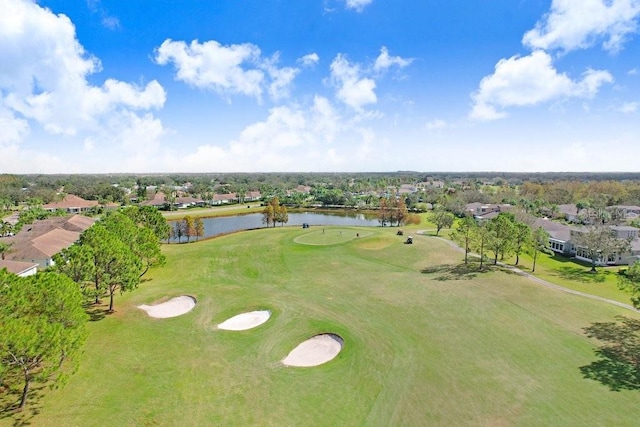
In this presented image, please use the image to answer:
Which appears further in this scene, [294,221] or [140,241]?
[294,221]

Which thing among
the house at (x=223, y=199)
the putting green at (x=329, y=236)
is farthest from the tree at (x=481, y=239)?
the house at (x=223, y=199)

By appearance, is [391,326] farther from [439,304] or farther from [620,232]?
[620,232]

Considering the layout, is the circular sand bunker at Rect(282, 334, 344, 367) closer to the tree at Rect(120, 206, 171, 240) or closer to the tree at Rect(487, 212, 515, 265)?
the tree at Rect(487, 212, 515, 265)

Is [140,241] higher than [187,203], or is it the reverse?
[140,241]

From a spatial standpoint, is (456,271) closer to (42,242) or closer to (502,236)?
(502,236)

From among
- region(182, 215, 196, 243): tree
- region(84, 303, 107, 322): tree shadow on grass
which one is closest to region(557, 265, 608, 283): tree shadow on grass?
region(84, 303, 107, 322): tree shadow on grass

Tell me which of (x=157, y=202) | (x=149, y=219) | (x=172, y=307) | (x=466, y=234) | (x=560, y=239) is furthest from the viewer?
(x=157, y=202)

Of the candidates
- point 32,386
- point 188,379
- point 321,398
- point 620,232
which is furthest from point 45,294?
point 620,232

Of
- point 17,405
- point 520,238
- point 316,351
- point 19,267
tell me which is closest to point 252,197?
point 19,267
